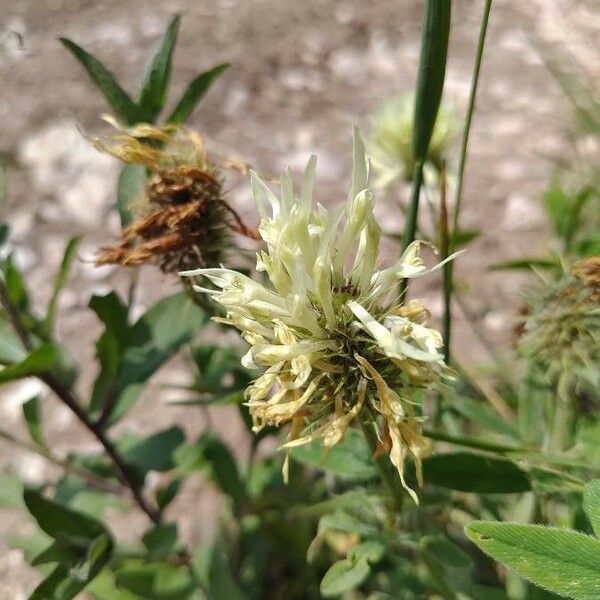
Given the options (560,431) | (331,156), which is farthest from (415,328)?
(331,156)

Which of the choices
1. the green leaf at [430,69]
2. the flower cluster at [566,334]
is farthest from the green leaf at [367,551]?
the green leaf at [430,69]

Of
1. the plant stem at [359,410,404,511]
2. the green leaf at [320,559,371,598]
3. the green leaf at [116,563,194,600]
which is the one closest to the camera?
the plant stem at [359,410,404,511]

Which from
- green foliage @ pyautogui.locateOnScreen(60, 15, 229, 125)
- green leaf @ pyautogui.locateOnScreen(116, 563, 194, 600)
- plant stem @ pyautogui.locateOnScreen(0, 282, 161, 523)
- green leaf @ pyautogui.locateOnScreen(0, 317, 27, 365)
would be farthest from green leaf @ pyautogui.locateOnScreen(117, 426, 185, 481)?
green foliage @ pyautogui.locateOnScreen(60, 15, 229, 125)

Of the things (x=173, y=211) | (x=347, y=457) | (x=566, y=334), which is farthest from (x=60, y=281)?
(x=566, y=334)

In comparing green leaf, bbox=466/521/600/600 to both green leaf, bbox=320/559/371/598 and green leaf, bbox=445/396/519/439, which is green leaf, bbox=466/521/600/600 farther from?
green leaf, bbox=445/396/519/439

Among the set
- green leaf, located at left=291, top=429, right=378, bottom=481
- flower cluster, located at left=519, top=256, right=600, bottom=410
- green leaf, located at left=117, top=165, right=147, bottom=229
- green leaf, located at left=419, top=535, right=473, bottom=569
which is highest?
green leaf, located at left=117, top=165, right=147, bottom=229

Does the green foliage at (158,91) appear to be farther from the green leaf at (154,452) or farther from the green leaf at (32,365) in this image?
the green leaf at (154,452)

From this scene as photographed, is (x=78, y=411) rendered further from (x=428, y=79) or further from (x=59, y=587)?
(x=428, y=79)
